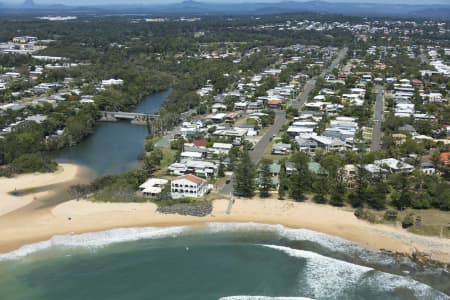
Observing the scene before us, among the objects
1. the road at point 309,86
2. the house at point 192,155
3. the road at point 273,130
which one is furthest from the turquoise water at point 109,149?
the road at point 309,86

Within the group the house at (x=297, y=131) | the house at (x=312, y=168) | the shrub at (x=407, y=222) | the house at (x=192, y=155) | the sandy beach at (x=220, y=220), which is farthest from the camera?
the house at (x=297, y=131)

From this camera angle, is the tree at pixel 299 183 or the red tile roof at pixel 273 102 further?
the red tile roof at pixel 273 102

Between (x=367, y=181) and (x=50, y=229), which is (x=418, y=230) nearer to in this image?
(x=367, y=181)

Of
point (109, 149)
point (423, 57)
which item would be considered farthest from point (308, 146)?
point (423, 57)

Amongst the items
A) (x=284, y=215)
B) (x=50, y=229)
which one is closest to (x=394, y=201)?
(x=284, y=215)

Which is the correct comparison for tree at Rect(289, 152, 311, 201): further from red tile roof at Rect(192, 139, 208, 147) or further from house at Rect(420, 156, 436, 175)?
red tile roof at Rect(192, 139, 208, 147)

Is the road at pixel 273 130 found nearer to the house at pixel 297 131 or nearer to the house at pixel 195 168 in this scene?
the house at pixel 297 131

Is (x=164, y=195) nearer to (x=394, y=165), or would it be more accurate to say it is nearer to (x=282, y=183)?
(x=282, y=183)
